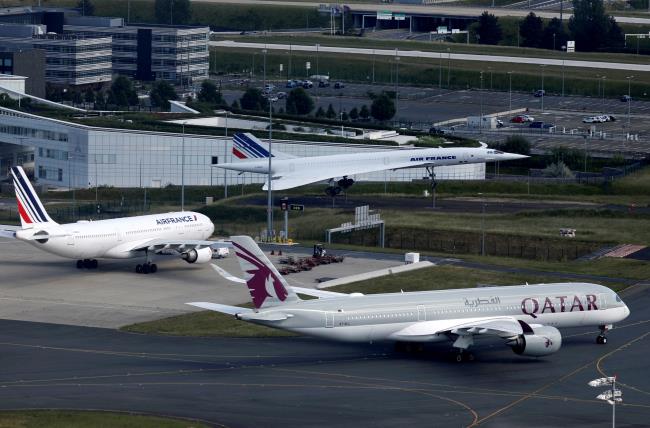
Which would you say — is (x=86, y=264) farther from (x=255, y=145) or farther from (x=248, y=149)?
(x=255, y=145)

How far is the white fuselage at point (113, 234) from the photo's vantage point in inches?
4067

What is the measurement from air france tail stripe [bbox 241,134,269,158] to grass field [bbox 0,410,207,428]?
87158 millimetres

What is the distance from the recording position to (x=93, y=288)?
103 metres

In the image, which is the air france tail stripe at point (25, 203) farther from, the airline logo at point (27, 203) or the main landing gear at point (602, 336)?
the main landing gear at point (602, 336)

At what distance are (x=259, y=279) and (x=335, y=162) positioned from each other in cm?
7527

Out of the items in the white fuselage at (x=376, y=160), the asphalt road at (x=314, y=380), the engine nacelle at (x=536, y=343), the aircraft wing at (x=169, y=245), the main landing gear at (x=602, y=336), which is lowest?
the asphalt road at (x=314, y=380)

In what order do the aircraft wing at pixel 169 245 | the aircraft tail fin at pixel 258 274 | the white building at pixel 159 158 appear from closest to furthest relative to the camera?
the aircraft tail fin at pixel 258 274 → the aircraft wing at pixel 169 245 → the white building at pixel 159 158

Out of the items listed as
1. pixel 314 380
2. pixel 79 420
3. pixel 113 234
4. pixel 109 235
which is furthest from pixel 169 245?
pixel 79 420

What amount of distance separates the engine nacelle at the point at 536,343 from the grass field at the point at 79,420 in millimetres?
20999

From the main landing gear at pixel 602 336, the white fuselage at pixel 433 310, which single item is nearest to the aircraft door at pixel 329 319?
the white fuselage at pixel 433 310

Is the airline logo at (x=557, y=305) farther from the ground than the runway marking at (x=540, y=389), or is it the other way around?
the airline logo at (x=557, y=305)

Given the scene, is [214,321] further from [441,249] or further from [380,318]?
[441,249]

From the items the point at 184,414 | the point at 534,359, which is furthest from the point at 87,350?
the point at 534,359

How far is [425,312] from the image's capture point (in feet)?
263
